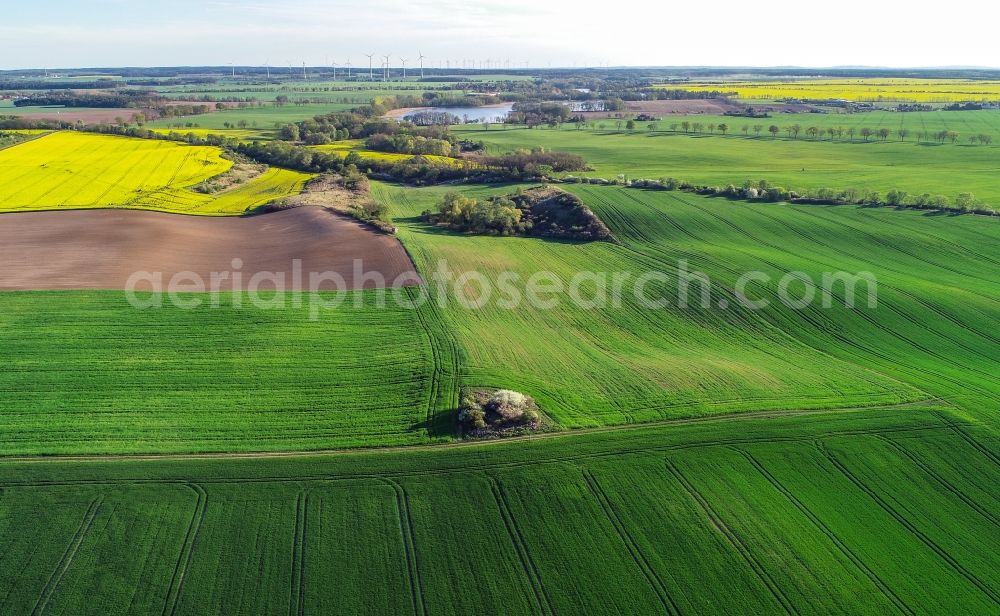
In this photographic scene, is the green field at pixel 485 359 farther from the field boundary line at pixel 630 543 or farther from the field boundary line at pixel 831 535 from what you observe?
the field boundary line at pixel 630 543

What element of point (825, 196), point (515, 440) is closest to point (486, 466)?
point (515, 440)

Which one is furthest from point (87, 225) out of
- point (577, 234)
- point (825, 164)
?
point (825, 164)

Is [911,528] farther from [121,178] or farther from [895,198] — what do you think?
[121,178]

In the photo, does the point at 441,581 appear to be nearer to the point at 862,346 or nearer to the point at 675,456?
the point at 675,456

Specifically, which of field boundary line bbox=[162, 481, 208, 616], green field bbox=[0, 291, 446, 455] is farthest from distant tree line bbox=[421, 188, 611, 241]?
field boundary line bbox=[162, 481, 208, 616]

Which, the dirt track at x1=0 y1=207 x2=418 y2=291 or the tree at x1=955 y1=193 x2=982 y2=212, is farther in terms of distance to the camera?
the tree at x1=955 y1=193 x2=982 y2=212

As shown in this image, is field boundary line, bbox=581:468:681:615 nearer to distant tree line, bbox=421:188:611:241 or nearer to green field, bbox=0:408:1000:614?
green field, bbox=0:408:1000:614
